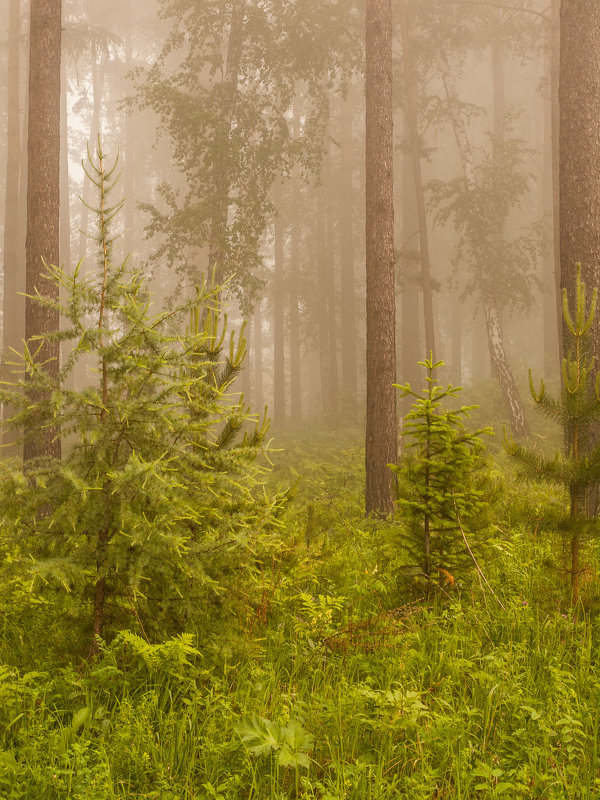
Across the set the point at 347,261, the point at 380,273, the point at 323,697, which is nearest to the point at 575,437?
the point at 323,697

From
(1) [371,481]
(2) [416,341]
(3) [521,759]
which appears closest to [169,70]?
(2) [416,341]

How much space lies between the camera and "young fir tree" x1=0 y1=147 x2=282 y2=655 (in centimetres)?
337

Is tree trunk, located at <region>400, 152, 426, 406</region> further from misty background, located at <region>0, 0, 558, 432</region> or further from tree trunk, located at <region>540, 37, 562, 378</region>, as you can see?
tree trunk, located at <region>540, 37, 562, 378</region>

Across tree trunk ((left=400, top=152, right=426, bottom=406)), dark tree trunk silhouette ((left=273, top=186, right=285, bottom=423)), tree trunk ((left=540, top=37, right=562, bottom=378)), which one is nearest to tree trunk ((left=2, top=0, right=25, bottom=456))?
tree trunk ((left=400, top=152, right=426, bottom=406))

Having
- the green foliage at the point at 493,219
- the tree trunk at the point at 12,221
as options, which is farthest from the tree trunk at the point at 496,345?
the tree trunk at the point at 12,221

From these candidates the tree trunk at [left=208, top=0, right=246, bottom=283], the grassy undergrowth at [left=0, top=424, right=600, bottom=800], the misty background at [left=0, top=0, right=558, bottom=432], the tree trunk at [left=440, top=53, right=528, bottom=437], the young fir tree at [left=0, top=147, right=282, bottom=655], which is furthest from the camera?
the tree trunk at [left=440, top=53, right=528, bottom=437]

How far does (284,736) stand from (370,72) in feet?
28.3

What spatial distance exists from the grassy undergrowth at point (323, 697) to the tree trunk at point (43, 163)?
404 centimetres

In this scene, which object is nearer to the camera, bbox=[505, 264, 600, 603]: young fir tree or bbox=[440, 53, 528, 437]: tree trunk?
bbox=[505, 264, 600, 603]: young fir tree

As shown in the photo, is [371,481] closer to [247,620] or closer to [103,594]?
[247,620]

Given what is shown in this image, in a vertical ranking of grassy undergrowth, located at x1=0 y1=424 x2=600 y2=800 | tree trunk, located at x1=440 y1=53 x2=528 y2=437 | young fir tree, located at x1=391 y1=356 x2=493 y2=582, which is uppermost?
tree trunk, located at x1=440 y1=53 x2=528 y2=437

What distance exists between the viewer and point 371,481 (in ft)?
27.0

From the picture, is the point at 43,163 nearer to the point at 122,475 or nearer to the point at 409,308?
the point at 122,475

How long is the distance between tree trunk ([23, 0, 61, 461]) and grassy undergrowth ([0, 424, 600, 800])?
13.2 ft
